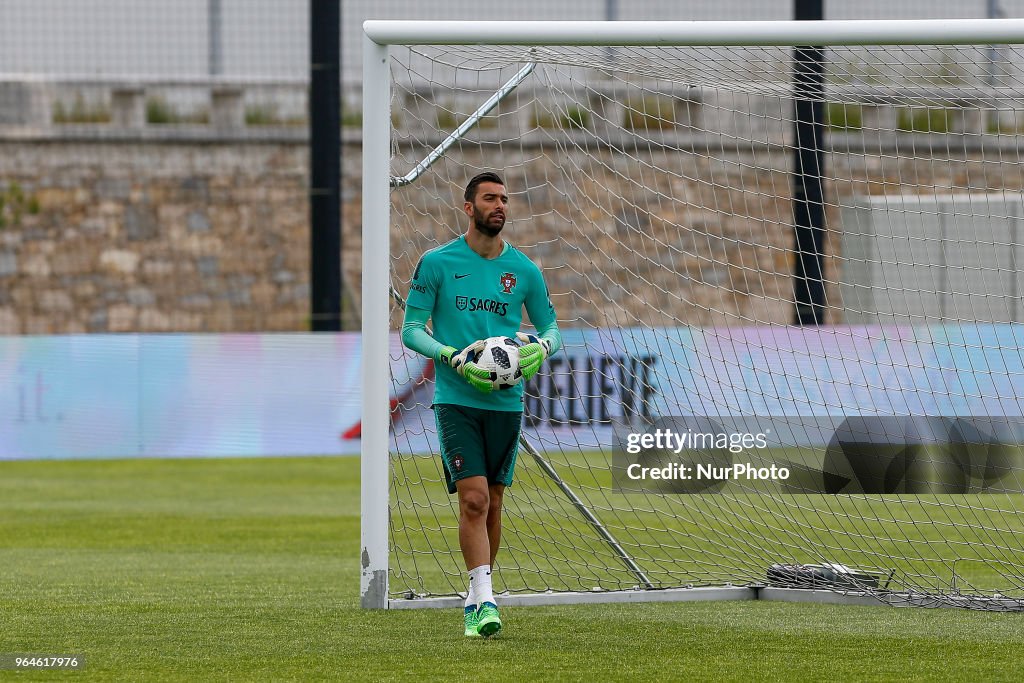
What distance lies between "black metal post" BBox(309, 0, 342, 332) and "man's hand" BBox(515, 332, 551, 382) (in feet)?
33.2

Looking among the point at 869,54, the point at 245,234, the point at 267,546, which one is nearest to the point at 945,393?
the point at 869,54

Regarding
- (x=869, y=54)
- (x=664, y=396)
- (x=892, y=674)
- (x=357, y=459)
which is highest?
(x=869, y=54)

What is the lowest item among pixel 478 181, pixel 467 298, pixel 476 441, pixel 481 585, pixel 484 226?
pixel 481 585

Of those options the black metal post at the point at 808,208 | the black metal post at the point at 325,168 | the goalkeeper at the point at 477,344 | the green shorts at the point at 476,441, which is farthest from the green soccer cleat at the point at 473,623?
the black metal post at the point at 325,168

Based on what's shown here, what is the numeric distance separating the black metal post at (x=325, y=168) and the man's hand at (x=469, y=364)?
1021 cm

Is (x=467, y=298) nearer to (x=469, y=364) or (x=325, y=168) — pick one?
(x=469, y=364)

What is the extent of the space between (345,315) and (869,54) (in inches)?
370

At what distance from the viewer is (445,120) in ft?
60.0

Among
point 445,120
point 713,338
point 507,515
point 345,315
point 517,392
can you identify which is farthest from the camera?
point 445,120

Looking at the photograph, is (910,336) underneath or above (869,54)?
underneath

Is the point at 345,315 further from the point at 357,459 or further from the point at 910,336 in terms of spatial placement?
the point at 910,336

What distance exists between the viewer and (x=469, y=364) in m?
5.71

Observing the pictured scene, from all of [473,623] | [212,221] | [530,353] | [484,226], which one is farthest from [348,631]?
[212,221]

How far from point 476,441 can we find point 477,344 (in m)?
0.39
